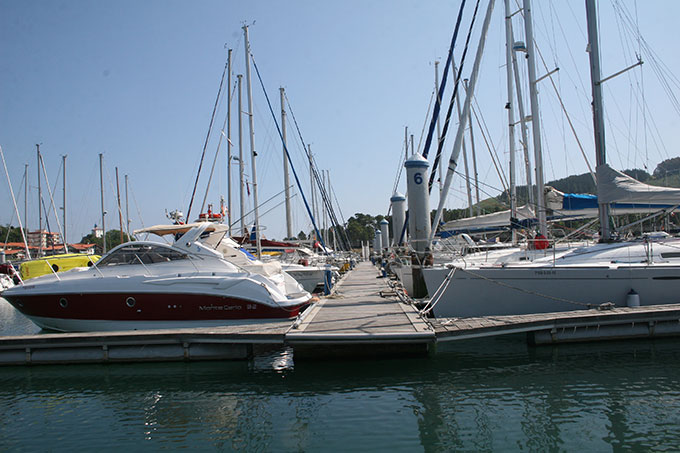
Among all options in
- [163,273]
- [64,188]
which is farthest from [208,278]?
[64,188]

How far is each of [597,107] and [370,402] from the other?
9.80 metres

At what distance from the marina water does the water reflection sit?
2 cm

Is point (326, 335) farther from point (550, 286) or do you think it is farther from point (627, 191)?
point (627, 191)

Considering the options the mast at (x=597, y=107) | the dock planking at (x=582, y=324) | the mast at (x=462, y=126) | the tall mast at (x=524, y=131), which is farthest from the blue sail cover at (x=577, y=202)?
the dock planking at (x=582, y=324)

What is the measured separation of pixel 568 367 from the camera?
8477 mm

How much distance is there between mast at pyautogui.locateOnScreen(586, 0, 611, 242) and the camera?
1216cm

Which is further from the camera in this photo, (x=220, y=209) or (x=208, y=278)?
(x=220, y=209)

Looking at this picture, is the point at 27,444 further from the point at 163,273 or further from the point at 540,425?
the point at 540,425

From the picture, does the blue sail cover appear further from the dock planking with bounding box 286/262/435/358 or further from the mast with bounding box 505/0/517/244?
the dock planking with bounding box 286/262/435/358

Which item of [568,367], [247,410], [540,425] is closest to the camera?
[540,425]

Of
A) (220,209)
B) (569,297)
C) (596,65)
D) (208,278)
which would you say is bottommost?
(569,297)

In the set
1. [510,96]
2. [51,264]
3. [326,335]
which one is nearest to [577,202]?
[510,96]

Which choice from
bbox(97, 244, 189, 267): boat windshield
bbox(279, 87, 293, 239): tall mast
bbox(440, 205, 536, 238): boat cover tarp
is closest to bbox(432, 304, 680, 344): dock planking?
bbox(440, 205, 536, 238): boat cover tarp

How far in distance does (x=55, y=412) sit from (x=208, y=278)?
4.67 m
